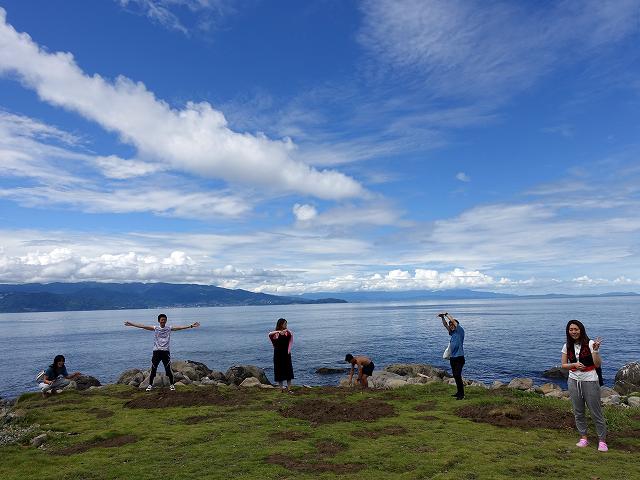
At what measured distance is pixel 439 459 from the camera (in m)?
10.3

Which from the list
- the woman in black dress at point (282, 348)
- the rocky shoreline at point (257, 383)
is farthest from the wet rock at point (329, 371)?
the woman in black dress at point (282, 348)

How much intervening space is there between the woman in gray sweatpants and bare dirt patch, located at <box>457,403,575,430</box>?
221 centimetres

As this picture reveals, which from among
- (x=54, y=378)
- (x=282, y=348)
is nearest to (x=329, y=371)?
(x=282, y=348)

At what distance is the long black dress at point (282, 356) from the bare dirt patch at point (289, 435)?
596 cm

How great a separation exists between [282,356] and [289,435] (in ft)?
21.9

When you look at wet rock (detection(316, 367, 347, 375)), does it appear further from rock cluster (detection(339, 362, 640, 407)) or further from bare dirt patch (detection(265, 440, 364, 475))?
bare dirt patch (detection(265, 440, 364, 475))

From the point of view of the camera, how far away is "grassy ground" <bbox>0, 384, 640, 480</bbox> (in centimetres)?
973

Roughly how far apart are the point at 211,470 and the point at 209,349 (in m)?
67.9

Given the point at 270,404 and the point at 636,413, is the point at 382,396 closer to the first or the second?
the point at 270,404

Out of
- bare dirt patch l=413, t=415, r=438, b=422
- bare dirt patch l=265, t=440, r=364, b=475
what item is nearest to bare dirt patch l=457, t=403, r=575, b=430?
bare dirt patch l=413, t=415, r=438, b=422

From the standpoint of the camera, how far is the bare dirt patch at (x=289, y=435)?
40.3ft

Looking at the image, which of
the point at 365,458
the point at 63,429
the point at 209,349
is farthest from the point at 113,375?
the point at 365,458

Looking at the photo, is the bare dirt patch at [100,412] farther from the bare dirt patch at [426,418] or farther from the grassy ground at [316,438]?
the bare dirt patch at [426,418]

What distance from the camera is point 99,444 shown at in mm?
12133
